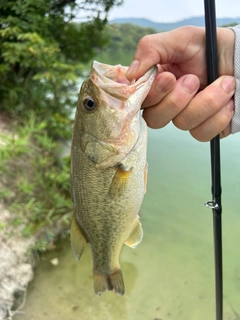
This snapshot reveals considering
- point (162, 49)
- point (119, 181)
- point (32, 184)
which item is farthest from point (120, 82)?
point (32, 184)

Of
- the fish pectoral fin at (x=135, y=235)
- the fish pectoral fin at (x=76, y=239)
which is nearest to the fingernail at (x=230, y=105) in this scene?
the fish pectoral fin at (x=135, y=235)

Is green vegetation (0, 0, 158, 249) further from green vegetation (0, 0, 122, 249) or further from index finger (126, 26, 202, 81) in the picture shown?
index finger (126, 26, 202, 81)

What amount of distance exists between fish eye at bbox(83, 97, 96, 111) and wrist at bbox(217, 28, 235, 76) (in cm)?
51

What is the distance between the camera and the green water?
9.45ft

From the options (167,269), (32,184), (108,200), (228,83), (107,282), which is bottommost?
(167,269)

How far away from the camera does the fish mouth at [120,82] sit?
110 cm

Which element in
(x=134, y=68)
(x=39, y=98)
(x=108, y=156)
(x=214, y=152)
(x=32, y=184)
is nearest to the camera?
(x=134, y=68)

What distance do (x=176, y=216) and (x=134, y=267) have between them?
94cm

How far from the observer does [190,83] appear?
119 centimetres

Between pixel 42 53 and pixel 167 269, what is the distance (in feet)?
9.96

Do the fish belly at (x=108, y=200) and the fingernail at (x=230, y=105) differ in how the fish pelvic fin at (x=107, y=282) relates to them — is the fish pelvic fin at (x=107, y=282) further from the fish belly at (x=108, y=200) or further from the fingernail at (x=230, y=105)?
the fingernail at (x=230, y=105)

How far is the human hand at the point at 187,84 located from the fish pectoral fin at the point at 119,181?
0.79 ft

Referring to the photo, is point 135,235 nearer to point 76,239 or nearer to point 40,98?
point 76,239

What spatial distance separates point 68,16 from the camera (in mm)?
5480
